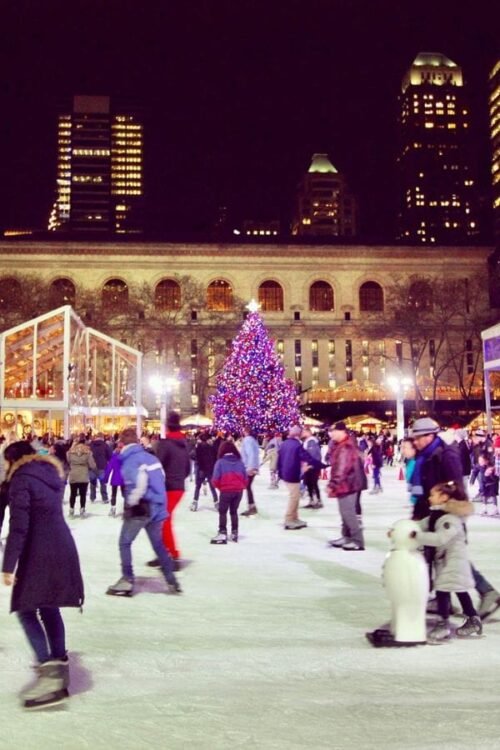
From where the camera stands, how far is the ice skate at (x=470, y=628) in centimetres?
534

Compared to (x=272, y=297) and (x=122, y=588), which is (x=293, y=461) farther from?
(x=272, y=297)

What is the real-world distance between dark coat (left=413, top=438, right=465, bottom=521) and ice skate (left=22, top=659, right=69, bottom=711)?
123 inches

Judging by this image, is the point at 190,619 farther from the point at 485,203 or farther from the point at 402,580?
the point at 485,203

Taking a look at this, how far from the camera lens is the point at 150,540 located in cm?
692

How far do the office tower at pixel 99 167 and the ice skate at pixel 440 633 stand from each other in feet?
542

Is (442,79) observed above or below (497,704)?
above

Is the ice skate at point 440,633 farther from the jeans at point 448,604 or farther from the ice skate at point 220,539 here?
the ice skate at point 220,539

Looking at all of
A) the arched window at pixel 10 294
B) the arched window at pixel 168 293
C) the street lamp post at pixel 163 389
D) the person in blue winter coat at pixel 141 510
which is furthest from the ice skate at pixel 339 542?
the arched window at pixel 168 293

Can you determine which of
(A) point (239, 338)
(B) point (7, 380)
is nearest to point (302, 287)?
(A) point (239, 338)

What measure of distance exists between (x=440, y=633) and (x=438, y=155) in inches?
6597

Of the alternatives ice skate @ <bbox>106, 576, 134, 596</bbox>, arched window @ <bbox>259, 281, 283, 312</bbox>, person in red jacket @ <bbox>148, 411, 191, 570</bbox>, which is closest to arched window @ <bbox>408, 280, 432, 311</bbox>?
arched window @ <bbox>259, 281, 283, 312</bbox>

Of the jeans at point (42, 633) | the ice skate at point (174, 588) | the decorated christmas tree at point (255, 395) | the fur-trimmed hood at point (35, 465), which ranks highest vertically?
the decorated christmas tree at point (255, 395)

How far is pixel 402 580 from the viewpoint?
502cm

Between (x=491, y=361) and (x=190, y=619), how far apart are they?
16.9 meters
